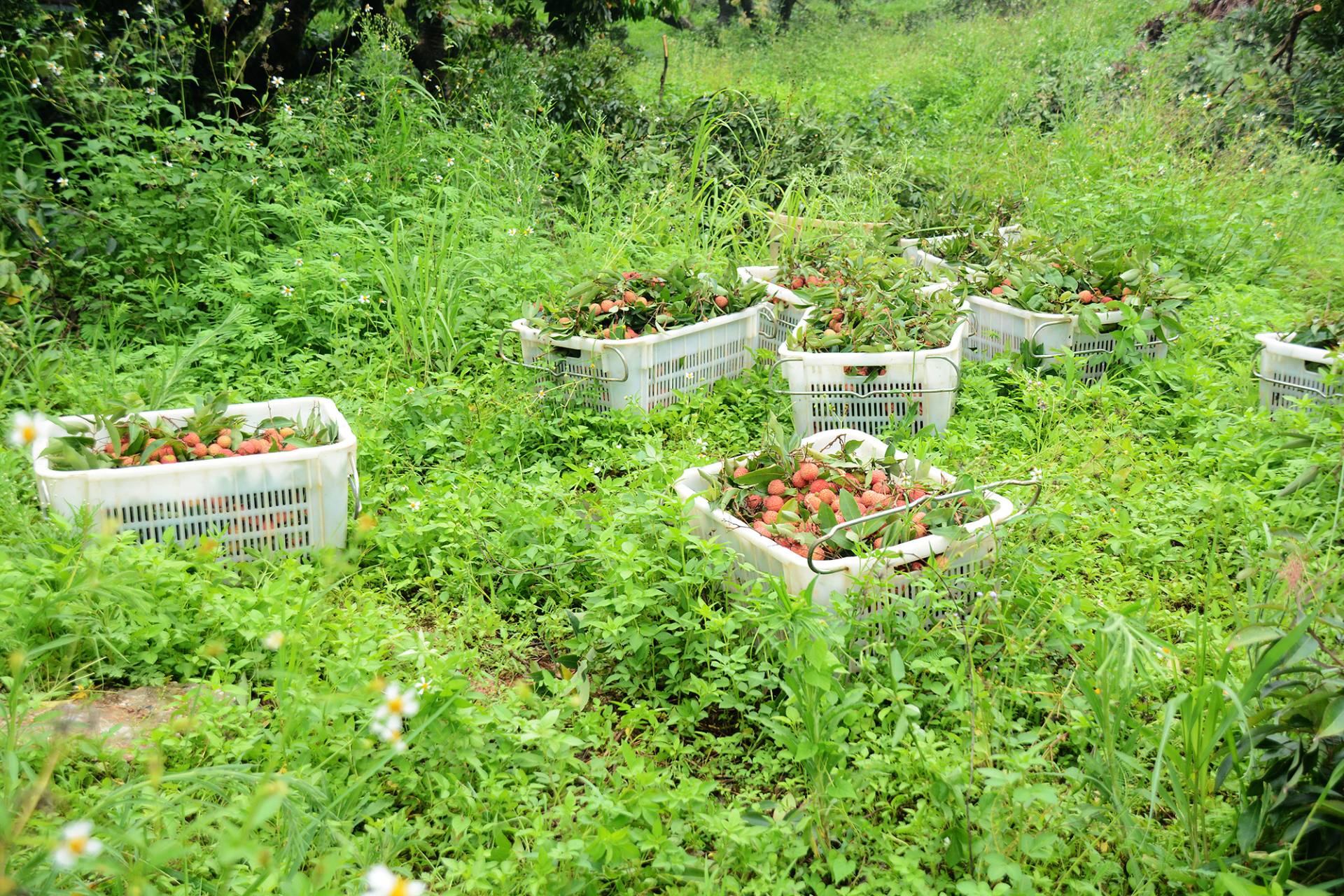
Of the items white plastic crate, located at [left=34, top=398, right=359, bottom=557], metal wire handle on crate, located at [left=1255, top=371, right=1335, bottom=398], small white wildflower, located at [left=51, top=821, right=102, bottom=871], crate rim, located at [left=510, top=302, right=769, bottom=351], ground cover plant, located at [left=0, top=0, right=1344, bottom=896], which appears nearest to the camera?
small white wildflower, located at [left=51, top=821, right=102, bottom=871]

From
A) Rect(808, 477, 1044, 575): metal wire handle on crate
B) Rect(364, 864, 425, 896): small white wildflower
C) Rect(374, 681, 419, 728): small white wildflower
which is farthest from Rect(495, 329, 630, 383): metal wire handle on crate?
Rect(364, 864, 425, 896): small white wildflower

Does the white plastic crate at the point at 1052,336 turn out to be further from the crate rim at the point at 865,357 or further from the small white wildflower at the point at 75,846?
the small white wildflower at the point at 75,846

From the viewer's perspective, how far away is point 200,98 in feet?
18.8

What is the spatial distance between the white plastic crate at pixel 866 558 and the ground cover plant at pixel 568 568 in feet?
0.22

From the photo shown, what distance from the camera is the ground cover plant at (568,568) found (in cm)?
179

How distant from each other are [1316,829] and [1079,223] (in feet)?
12.8

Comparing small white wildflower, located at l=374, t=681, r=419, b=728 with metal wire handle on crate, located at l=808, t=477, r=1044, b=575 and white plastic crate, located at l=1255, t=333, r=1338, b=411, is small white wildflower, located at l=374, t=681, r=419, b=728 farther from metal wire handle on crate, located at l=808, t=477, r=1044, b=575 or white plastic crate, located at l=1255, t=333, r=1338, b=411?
white plastic crate, located at l=1255, t=333, r=1338, b=411

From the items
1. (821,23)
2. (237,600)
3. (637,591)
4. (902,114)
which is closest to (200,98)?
(237,600)

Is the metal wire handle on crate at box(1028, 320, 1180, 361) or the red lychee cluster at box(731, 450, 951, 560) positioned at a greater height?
the metal wire handle on crate at box(1028, 320, 1180, 361)

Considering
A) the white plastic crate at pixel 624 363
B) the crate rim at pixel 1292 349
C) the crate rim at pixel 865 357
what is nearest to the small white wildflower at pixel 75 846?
the white plastic crate at pixel 624 363

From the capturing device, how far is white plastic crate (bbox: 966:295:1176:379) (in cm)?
403

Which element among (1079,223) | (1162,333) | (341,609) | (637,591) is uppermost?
(1079,223)

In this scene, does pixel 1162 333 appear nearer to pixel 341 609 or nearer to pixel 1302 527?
pixel 1302 527

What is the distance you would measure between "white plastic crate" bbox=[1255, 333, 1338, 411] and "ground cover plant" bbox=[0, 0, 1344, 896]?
0.40 ft
